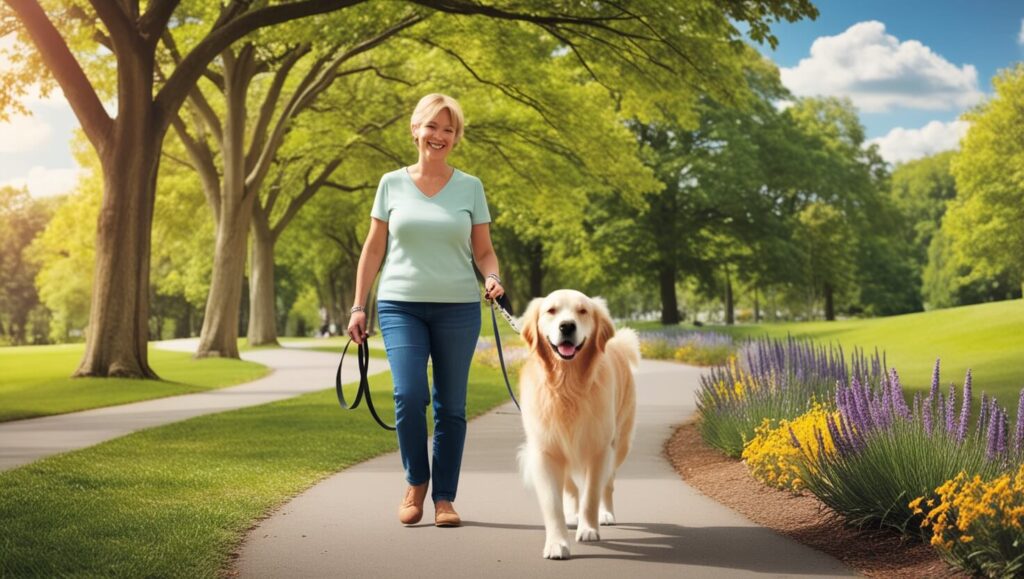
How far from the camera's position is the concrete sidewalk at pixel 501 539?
4844 millimetres

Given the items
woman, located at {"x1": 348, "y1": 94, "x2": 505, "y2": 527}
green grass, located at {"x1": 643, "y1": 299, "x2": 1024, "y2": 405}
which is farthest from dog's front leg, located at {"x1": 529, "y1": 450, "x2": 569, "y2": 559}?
green grass, located at {"x1": 643, "y1": 299, "x2": 1024, "y2": 405}

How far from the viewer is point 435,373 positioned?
19.8 ft

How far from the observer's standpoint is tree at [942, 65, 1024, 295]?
139ft

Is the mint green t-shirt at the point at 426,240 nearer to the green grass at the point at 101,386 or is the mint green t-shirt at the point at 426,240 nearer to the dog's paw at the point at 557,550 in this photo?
the dog's paw at the point at 557,550

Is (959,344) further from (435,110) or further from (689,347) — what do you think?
(435,110)

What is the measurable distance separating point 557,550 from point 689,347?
68.0ft

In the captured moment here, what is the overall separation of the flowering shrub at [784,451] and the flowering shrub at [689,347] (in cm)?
1478

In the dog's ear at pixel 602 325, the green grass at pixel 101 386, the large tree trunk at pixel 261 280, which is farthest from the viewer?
the large tree trunk at pixel 261 280

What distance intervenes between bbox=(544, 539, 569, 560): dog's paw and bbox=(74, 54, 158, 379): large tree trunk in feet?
48.3

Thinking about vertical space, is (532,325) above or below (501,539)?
above

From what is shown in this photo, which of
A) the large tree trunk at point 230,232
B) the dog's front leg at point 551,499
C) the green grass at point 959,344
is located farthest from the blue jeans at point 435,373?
the large tree trunk at point 230,232

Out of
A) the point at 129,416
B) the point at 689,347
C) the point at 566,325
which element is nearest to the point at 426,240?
the point at 566,325

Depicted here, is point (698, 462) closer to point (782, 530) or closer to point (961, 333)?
point (782, 530)

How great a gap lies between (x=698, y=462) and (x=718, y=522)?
255cm
